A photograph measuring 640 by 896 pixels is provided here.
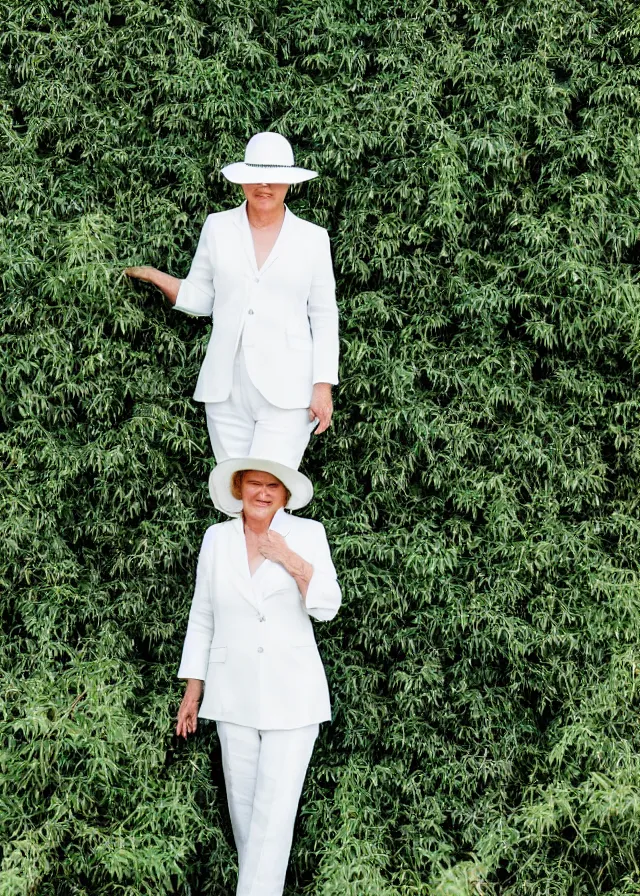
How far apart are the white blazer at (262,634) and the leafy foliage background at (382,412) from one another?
54cm

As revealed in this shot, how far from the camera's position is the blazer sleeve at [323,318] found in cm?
578

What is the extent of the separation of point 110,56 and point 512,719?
4.22 m

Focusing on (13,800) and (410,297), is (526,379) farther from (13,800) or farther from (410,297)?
(13,800)

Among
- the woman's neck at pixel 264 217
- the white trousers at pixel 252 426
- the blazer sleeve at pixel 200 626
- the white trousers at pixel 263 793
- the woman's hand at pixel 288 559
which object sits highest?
the woman's neck at pixel 264 217

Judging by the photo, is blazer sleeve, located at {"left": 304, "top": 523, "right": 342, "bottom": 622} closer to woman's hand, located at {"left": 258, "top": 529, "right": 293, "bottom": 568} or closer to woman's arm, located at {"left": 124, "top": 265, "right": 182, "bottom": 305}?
woman's hand, located at {"left": 258, "top": 529, "right": 293, "bottom": 568}

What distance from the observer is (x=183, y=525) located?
616 centimetres

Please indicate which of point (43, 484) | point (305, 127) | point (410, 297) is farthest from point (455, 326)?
point (43, 484)

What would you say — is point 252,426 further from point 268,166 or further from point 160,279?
point 268,166

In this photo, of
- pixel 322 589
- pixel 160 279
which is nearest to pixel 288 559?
pixel 322 589

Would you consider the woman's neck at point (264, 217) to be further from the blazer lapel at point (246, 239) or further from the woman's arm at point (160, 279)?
the woman's arm at point (160, 279)

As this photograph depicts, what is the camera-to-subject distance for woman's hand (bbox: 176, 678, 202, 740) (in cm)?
564

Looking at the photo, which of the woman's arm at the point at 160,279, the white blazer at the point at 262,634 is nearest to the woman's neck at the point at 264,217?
Result: the woman's arm at the point at 160,279

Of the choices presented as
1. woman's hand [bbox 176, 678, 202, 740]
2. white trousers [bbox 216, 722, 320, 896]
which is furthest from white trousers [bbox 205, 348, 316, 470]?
white trousers [bbox 216, 722, 320, 896]

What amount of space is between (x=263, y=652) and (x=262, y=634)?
0.27 feet
